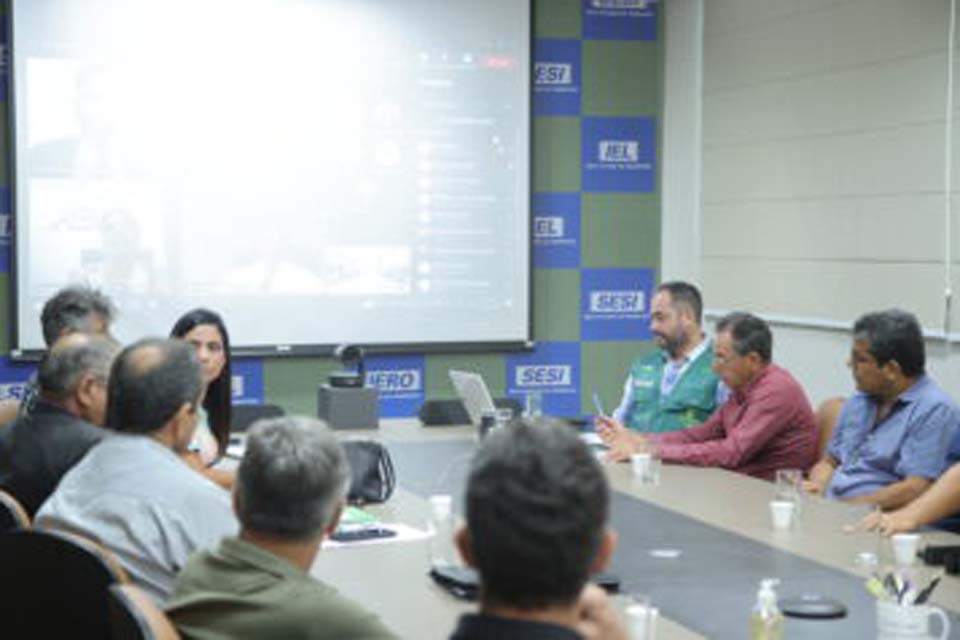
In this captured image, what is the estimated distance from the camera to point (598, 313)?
7832 millimetres

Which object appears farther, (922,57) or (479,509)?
(922,57)

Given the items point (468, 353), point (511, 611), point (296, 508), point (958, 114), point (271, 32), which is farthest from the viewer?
point (468, 353)

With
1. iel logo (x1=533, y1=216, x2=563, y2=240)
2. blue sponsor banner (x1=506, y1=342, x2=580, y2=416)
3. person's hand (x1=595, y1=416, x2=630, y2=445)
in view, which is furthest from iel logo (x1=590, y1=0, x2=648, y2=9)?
person's hand (x1=595, y1=416, x2=630, y2=445)

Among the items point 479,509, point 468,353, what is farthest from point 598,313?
point 479,509

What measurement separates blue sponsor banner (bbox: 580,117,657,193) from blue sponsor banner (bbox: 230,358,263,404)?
2.00 metres

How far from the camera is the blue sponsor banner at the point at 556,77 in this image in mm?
7598

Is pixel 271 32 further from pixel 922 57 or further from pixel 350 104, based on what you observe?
pixel 922 57

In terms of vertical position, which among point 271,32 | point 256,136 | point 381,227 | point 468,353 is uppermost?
point 271,32

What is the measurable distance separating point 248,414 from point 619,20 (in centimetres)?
312

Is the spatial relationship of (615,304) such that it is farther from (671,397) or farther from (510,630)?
(510,630)

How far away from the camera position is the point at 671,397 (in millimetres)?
5902

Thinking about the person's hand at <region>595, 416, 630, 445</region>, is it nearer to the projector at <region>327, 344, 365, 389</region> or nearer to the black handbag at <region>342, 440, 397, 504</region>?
the black handbag at <region>342, 440, 397, 504</region>

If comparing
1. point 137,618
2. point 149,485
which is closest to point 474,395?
point 149,485

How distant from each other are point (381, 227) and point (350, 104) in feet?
2.08
